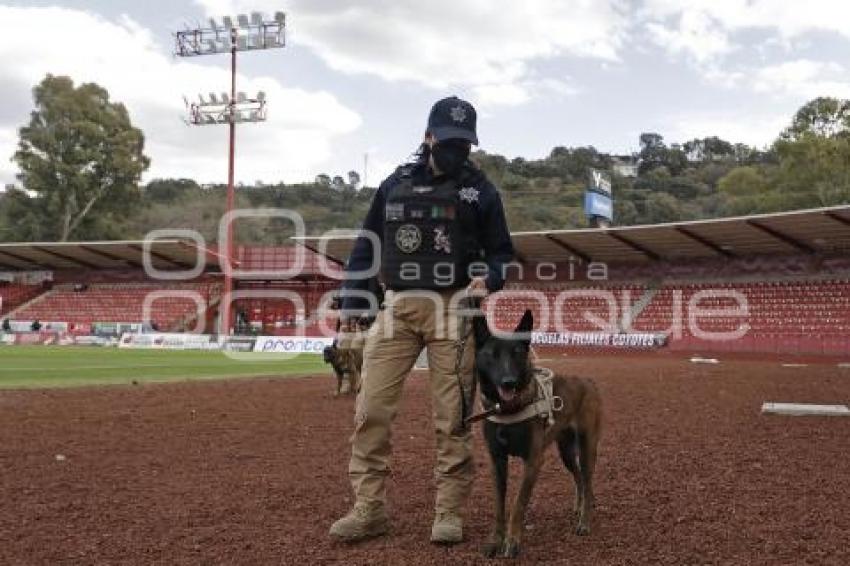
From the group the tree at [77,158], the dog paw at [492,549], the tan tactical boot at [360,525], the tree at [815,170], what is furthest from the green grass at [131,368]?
the tree at [815,170]

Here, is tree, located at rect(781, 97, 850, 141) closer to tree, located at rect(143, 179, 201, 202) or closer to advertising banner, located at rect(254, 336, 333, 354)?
advertising banner, located at rect(254, 336, 333, 354)

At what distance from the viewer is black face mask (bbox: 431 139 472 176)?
4.65 metres

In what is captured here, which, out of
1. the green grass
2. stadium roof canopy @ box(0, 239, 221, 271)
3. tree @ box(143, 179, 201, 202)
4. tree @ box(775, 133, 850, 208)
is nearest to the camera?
the green grass

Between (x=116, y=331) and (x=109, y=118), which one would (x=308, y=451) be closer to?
(x=116, y=331)

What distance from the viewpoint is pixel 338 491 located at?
589 cm

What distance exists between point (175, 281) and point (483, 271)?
1825 inches

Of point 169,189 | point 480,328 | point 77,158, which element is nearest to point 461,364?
point 480,328

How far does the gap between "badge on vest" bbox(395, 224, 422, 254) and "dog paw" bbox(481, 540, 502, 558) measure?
1.59 m

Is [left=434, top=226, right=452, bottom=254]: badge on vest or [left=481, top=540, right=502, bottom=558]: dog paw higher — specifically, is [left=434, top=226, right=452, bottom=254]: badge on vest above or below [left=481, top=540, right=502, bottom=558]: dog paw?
above

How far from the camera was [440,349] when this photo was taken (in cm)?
475

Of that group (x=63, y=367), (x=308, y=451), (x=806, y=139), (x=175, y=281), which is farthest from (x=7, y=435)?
(x=806, y=139)

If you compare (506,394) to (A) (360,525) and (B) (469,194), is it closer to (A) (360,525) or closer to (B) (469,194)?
(A) (360,525)

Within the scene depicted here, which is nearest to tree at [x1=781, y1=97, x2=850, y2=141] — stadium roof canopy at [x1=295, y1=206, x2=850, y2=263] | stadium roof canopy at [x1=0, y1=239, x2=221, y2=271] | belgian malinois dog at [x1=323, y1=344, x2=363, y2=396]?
stadium roof canopy at [x1=295, y1=206, x2=850, y2=263]

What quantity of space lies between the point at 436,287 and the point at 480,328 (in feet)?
1.10
